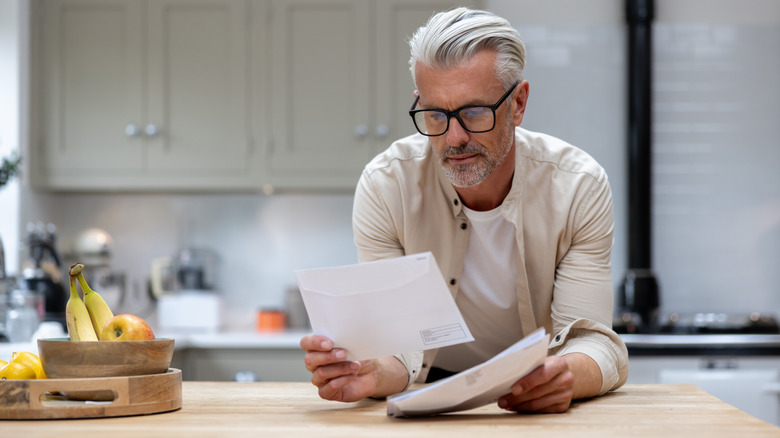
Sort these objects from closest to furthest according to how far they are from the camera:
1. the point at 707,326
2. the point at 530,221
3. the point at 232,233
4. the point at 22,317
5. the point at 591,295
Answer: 1. the point at 591,295
2. the point at 530,221
3. the point at 22,317
4. the point at 707,326
5. the point at 232,233

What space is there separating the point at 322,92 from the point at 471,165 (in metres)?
2.17

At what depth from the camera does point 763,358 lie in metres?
3.34

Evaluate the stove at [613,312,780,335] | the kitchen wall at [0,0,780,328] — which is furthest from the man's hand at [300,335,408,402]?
the kitchen wall at [0,0,780,328]

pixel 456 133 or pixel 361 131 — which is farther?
pixel 361 131

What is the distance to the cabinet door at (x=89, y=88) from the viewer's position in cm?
374

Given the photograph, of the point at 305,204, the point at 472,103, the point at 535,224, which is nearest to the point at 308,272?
the point at 472,103

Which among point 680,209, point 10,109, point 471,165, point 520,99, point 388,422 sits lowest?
point 388,422

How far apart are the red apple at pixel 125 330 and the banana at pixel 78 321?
0.11 feet

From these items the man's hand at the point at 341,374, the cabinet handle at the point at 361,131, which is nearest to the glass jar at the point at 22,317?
the cabinet handle at the point at 361,131

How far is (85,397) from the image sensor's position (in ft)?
4.33

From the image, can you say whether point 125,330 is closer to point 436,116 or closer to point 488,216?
point 436,116

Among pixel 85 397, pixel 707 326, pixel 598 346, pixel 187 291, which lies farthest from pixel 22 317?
pixel 707 326

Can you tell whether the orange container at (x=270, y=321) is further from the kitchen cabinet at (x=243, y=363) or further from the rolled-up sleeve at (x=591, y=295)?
the rolled-up sleeve at (x=591, y=295)

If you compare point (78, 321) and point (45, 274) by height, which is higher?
point (78, 321)
